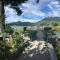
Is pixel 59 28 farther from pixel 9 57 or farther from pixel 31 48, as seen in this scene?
pixel 9 57

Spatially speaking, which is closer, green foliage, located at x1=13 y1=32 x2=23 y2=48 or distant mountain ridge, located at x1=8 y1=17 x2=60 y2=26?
green foliage, located at x1=13 y1=32 x2=23 y2=48

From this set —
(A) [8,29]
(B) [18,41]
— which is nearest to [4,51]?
(B) [18,41]

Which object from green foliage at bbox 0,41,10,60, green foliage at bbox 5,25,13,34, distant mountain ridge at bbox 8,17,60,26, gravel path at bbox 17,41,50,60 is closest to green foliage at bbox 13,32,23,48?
gravel path at bbox 17,41,50,60

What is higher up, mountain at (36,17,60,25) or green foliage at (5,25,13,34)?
mountain at (36,17,60,25)

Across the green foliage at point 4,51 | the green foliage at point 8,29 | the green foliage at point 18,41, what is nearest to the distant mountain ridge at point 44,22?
the green foliage at point 8,29

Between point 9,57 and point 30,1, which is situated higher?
point 30,1

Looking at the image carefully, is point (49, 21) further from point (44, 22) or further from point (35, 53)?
point (35, 53)

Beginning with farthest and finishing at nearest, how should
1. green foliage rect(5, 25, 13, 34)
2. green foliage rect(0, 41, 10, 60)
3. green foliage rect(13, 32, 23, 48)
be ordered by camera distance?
green foliage rect(5, 25, 13, 34) < green foliage rect(13, 32, 23, 48) < green foliage rect(0, 41, 10, 60)

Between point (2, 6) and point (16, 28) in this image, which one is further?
point (2, 6)

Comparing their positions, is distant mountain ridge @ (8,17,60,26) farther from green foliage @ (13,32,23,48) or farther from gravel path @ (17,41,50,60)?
green foliage @ (13,32,23,48)

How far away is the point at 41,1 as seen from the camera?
8.45 m

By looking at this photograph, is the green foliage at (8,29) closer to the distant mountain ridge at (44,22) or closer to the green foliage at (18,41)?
the distant mountain ridge at (44,22)

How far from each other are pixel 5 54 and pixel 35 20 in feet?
9.04

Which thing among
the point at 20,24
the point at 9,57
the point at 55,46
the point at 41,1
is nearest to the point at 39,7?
the point at 41,1
